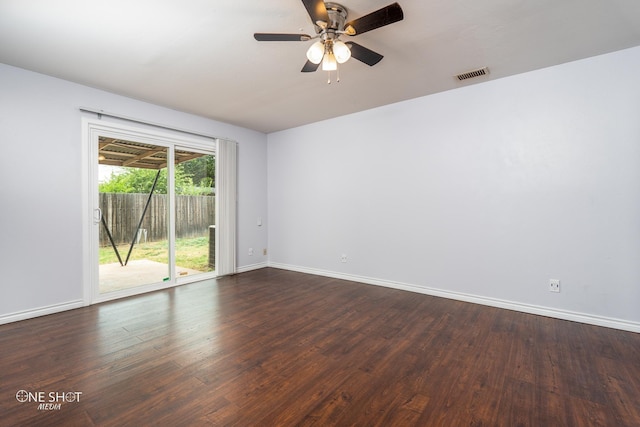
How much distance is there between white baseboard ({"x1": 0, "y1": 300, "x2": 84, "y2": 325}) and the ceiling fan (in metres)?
3.63

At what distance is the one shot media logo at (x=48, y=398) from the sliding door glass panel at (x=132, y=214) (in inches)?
79.2

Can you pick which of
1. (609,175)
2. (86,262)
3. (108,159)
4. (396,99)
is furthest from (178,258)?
(609,175)

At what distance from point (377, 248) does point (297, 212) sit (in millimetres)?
1724

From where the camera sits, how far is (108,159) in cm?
364

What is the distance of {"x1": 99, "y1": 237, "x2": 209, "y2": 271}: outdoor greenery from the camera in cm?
366

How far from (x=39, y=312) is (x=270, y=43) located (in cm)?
376

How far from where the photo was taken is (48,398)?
5.73 ft

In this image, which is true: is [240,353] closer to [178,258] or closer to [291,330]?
[291,330]

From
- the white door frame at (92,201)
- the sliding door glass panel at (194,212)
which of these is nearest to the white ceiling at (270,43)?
the white door frame at (92,201)

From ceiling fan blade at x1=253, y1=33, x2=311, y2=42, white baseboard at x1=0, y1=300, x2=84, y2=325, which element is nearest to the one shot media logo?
white baseboard at x1=0, y1=300, x2=84, y2=325

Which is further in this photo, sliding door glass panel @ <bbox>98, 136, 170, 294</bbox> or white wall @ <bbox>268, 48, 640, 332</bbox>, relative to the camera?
sliding door glass panel @ <bbox>98, 136, 170, 294</bbox>

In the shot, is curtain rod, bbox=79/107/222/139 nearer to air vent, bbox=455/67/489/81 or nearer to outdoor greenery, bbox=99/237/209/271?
outdoor greenery, bbox=99/237/209/271

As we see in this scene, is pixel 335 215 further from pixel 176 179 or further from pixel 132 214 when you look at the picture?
pixel 132 214

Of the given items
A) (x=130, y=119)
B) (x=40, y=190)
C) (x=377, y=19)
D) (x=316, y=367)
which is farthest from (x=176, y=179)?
(x=377, y=19)
